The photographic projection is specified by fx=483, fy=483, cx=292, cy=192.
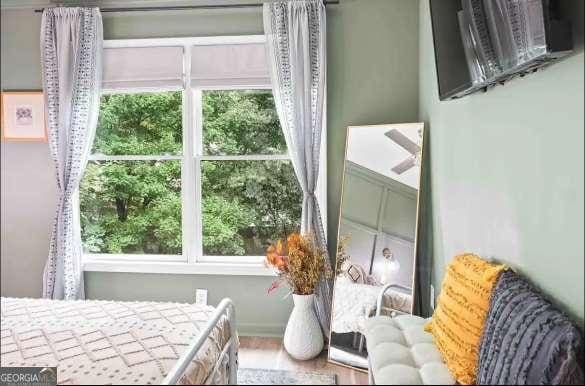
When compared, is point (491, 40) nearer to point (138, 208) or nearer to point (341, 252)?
point (138, 208)

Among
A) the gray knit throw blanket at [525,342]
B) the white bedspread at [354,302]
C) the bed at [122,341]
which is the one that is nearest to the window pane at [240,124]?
the bed at [122,341]

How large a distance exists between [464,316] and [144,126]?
1.06 meters

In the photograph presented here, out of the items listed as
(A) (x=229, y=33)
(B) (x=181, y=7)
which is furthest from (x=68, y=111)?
(A) (x=229, y=33)

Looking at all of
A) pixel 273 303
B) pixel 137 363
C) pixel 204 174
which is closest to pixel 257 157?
pixel 204 174

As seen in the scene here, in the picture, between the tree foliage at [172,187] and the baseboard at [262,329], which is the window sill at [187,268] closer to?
the tree foliage at [172,187]

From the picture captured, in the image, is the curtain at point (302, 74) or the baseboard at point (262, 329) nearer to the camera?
the baseboard at point (262, 329)

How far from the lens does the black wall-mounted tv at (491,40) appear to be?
894mm

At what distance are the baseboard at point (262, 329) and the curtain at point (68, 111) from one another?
859mm

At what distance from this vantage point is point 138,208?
134 cm

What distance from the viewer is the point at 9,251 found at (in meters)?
2.41

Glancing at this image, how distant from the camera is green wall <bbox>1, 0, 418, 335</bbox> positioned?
7.24ft

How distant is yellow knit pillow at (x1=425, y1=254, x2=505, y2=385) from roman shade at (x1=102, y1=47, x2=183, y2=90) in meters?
1.45

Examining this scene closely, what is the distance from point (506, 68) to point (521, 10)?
0.54 ft

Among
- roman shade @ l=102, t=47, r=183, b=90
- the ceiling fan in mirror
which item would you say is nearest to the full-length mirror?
the ceiling fan in mirror
